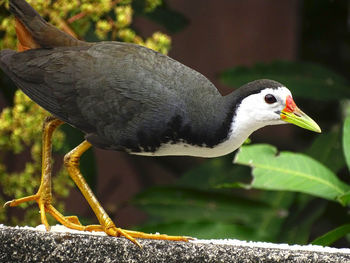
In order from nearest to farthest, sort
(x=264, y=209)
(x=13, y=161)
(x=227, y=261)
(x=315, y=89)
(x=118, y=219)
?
(x=227, y=261)
(x=264, y=209)
(x=315, y=89)
(x=13, y=161)
(x=118, y=219)

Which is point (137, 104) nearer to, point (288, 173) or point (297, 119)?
point (297, 119)

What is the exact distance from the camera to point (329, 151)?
272cm

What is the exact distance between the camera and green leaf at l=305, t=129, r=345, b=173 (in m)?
2.72

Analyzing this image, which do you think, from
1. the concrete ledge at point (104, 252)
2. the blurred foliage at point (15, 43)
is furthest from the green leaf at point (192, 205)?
the concrete ledge at point (104, 252)

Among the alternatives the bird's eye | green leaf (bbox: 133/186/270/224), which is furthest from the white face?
green leaf (bbox: 133/186/270/224)

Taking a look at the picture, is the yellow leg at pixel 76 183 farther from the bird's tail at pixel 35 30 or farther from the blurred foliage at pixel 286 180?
the blurred foliage at pixel 286 180

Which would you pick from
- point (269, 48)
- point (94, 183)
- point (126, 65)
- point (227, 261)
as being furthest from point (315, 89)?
point (227, 261)

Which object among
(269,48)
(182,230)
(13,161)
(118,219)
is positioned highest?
(269,48)

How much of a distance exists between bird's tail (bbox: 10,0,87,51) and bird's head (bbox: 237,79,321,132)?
1.41ft

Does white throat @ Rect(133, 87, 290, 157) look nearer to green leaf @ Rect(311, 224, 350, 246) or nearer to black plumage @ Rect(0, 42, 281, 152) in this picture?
black plumage @ Rect(0, 42, 281, 152)

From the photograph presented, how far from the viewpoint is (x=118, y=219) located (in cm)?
363

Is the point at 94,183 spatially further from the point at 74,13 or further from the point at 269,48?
the point at 269,48

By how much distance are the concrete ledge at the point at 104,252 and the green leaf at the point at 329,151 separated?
57.6 inches

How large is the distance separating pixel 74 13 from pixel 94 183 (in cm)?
63
